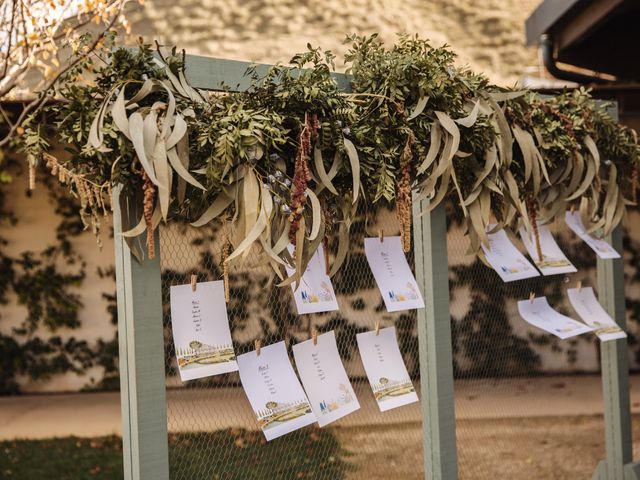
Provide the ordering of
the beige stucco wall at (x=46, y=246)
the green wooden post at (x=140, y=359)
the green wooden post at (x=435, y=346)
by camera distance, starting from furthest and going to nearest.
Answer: the beige stucco wall at (x=46, y=246) < the green wooden post at (x=435, y=346) < the green wooden post at (x=140, y=359)

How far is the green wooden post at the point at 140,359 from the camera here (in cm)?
149

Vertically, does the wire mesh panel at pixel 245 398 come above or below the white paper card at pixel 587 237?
below

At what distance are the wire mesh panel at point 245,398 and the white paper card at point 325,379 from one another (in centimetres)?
5

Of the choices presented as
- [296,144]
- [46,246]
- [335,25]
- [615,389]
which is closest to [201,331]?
[296,144]

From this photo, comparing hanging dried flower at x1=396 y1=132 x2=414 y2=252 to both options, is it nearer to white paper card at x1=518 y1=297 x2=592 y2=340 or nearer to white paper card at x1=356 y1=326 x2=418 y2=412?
white paper card at x1=356 y1=326 x2=418 y2=412

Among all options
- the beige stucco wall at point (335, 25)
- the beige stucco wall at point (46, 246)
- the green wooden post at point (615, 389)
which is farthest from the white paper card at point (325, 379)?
A: the beige stucco wall at point (335, 25)

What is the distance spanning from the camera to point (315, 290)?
1771 millimetres

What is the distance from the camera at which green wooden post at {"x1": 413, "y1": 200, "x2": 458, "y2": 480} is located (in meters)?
2.04

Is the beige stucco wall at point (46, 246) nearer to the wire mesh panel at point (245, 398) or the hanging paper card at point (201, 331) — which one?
the wire mesh panel at point (245, 398)

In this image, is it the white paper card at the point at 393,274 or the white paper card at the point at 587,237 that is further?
the white paper card at the point at 587,237

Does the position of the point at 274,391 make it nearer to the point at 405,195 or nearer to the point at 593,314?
the point at 405,195

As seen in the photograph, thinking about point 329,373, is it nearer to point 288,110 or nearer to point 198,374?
point 198,374

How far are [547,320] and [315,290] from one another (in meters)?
1.08

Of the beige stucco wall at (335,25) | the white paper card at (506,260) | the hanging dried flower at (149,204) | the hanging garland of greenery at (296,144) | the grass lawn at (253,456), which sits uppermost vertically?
the beige stucco wall at (335,25)
